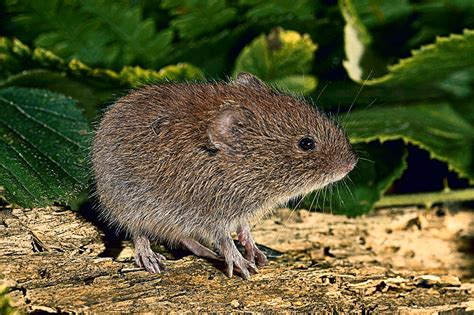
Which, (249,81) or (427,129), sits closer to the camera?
(249,81)

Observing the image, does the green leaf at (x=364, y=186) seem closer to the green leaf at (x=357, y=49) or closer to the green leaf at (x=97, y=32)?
the green leaf at (x=357, y=49)

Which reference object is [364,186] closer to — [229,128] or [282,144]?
[282,144]

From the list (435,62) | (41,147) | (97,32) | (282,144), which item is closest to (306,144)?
(282,144)

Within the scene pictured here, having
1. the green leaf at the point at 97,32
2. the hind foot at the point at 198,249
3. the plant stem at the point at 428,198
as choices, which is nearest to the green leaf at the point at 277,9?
the green leaf at the point at 97,32

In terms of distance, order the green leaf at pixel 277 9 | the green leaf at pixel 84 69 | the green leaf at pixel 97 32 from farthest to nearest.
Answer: the green leaf at pixel 277 9 → the green leaf at pixel 97 32 → the green leaf at pixel 84 69

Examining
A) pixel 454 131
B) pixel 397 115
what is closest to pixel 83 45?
pixel 397 115

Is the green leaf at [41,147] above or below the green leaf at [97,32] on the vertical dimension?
below
